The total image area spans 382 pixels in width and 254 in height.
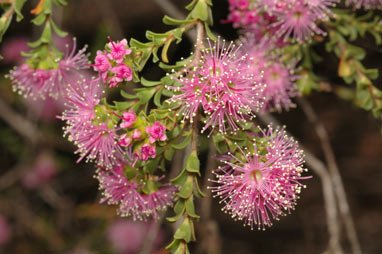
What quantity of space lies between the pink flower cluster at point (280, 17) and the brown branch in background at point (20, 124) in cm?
219

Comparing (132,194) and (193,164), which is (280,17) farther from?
(132,194)

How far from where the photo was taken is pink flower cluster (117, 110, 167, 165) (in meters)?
1.70

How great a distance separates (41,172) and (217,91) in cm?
271

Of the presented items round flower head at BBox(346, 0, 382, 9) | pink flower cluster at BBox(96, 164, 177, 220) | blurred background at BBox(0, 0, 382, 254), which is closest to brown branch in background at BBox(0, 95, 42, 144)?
blurred background at BBox(0, 0, 382, 254)

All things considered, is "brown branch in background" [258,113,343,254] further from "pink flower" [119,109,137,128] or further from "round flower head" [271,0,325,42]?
"pink flower" [119,109,137,128]

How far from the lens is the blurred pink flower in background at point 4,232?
4051 mm

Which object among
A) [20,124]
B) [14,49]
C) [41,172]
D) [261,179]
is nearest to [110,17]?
[14,49]

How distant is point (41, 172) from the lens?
402 cm

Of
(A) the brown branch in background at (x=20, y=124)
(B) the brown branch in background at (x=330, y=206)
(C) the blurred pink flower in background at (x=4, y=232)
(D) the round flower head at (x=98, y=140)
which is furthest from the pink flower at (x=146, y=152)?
(C) the blurred pink flower in background at (x=4, y=232)

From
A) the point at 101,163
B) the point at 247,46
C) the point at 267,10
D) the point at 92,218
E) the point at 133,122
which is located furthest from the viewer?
the point at 92,218

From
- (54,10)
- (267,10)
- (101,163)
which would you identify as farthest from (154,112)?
(54,10)

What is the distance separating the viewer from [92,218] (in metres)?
4.02

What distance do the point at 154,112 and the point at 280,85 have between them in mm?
860

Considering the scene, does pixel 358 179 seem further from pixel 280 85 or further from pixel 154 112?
pixel 154 112
